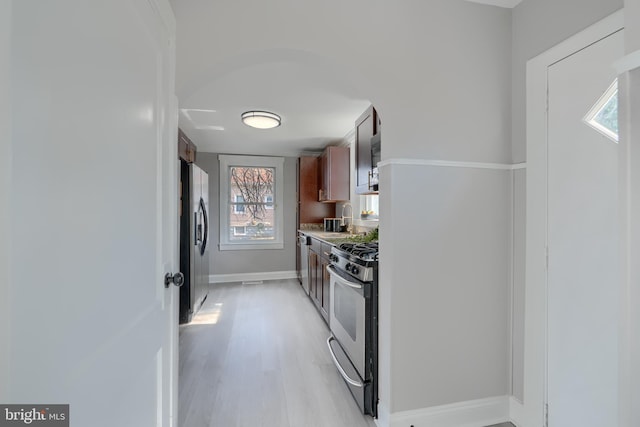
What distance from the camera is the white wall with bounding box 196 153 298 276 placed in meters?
5.00

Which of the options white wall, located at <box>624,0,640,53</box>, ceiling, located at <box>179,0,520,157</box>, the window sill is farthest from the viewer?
the window sill

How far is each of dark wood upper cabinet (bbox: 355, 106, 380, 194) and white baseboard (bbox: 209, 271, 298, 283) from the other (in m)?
2.98

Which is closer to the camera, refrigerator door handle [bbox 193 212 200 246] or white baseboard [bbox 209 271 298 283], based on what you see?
refrigerator door handle [bbox 193 212 200 246]

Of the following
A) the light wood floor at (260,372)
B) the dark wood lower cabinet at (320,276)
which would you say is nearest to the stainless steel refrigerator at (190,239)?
the light wood floor at (260,372)

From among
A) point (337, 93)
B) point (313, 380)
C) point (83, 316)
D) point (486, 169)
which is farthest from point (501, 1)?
point (313, 380)

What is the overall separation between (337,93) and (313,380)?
256 centimetres

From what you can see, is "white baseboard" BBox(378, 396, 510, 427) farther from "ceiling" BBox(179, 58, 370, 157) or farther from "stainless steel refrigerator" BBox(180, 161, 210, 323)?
"stainless steel refrigerator" BBox(180, 161, 210, 323)

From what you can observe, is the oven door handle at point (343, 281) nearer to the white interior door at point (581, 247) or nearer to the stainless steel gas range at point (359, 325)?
the stainless steel gas range at point (359, 325)

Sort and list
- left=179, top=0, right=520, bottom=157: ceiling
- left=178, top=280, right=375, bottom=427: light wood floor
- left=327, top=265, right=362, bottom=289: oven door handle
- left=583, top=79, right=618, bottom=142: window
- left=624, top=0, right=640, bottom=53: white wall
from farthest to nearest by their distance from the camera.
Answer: left=327, top=265, right=362, bottom=289: oven door handle, left=178, top=280, right=375, bottom=427: light wood floor, left=179, top=0, right=520, bottom=157: ceiling, left=583, top=79, right=618, bottom=142: window, left=624, top=0, right=640, bottom=53: white wall

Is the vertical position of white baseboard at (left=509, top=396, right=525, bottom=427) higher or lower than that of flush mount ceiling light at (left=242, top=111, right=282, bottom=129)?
lower

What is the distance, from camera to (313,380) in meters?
2.09

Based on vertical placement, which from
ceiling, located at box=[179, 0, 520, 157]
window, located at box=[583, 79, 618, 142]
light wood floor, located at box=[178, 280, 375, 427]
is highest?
ceiling, located at box=[179, 0, 520, 157]

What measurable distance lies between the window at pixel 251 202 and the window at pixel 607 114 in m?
4.47

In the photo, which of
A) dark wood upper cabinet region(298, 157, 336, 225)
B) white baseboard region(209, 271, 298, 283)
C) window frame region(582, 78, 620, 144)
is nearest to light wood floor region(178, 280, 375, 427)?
white baseboard region(209, 271, 298, 283)
